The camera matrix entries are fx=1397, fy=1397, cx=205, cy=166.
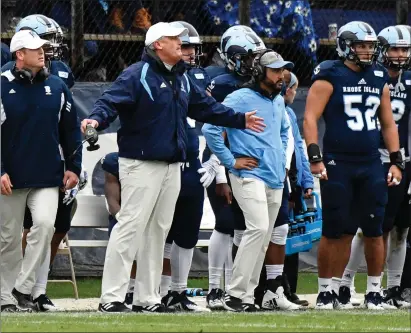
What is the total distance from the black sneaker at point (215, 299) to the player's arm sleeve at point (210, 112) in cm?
171

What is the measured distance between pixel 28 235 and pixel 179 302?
1325 millimetres

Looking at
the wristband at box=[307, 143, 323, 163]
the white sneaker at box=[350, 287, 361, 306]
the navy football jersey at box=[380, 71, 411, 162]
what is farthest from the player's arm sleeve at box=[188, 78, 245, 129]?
the white sneaker at box=[350, 287, 361, 306]

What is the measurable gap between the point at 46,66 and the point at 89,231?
334 centimetres

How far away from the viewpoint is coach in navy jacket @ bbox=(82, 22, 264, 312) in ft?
32.4

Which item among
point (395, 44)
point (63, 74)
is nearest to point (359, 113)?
point (395, 44)

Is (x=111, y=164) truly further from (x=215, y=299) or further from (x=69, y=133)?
(x=215, y=299)

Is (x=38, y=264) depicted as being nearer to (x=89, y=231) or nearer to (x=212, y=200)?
(x=212, y=200)

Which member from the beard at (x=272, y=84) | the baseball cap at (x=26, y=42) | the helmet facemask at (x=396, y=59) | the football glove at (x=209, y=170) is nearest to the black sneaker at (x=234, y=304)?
the football glove at (x=209, y=170)

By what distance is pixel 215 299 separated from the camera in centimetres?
1134

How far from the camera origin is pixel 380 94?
36.7 feet

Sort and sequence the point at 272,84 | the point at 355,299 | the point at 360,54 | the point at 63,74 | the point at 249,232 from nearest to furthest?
the point at 249,232 → the point at 272,84 → the point at 360,54 → the point at 63,74 → the point at 355,299

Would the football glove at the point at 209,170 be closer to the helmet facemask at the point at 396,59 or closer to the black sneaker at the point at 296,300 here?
the black sneaker at the point at 296,300

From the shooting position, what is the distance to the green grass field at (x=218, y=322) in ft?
27.4

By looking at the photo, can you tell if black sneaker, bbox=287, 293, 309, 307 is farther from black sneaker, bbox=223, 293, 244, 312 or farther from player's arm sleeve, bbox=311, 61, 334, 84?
player's arm sleeve, bbox=311, 61, 334, 84
